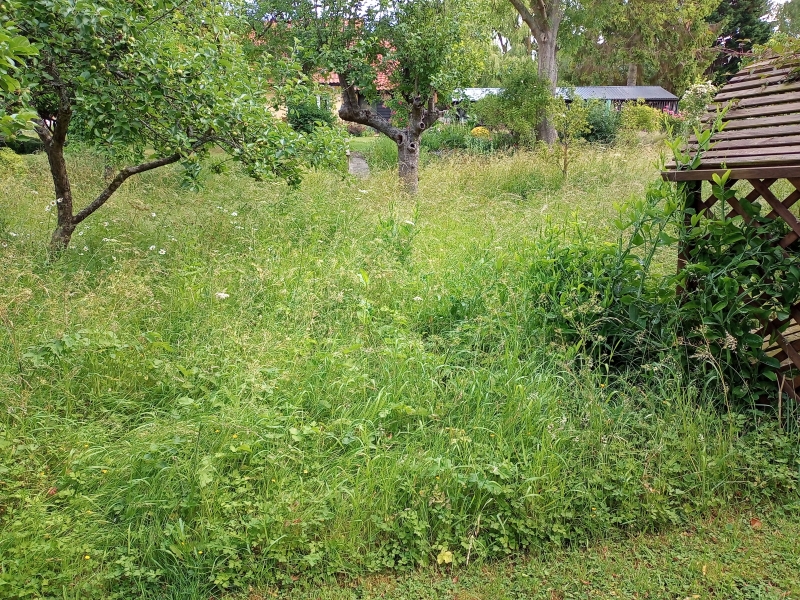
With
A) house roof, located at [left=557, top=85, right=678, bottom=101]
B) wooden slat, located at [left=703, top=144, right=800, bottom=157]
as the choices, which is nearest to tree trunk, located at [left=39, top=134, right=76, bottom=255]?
wooden slat, located at [left=703, top=144, right=800, bottom=157]

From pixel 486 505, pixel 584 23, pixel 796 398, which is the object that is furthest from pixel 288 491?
pixel 584 23

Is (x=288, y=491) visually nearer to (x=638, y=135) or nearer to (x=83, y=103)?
(x=83, y=103)

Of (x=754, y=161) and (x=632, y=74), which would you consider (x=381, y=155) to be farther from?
(x=632, y=74)

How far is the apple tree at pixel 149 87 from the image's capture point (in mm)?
4582

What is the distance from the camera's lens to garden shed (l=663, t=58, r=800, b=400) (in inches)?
143

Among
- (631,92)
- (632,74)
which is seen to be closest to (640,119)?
(631,92)

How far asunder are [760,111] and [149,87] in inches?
195

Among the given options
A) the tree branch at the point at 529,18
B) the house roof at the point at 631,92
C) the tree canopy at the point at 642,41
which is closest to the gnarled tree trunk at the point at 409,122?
the tree branch at the point at 529,18

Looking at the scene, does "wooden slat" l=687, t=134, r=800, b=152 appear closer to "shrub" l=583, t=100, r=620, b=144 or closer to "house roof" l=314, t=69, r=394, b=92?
"house roof" l=314, t=69, r=394, b=92

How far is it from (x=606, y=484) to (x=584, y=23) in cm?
2258

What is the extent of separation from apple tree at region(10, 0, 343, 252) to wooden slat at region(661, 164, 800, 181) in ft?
11.7

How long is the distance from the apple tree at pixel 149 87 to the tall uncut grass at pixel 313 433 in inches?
44.3

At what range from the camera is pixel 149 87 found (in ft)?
16.4

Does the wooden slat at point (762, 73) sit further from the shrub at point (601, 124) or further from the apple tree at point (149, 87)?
the shrub at point (601, 124)
